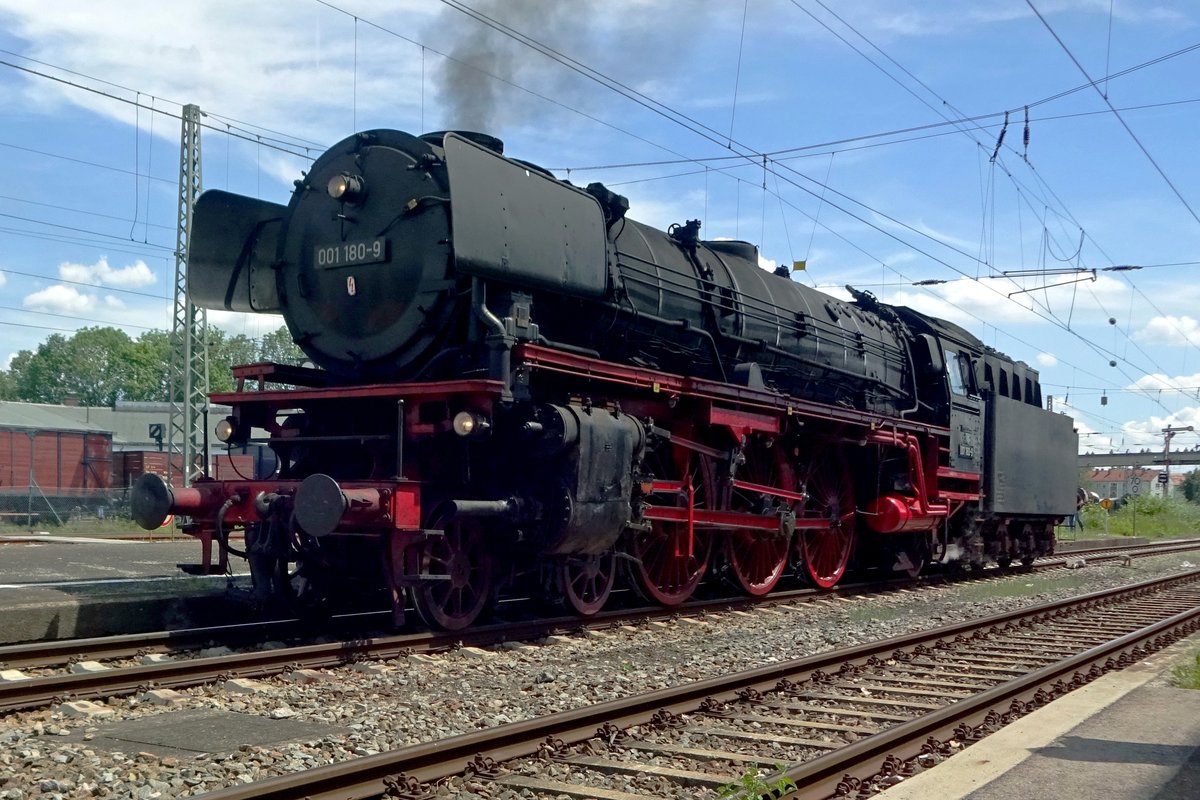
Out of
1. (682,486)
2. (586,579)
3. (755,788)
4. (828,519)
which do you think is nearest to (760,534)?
(828,519)

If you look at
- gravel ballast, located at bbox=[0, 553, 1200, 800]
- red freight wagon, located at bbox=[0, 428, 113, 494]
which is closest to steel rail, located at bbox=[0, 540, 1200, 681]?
gravel ballast, located at bbox=[0, 553, 1200, 800]

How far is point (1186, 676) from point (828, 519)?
6.30 m

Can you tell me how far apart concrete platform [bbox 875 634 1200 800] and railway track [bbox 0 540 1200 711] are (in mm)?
4209

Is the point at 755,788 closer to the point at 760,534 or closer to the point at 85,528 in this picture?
the point at 760,534

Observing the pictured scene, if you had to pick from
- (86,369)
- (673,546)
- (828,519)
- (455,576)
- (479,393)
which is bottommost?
(455,576)

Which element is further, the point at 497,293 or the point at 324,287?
the point at 324,287

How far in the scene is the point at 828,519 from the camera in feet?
45.8

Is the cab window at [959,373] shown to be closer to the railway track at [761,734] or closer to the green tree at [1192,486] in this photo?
the railway track at [761,734]

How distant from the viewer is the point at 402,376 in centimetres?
909

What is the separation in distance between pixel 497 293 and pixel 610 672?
120 inches

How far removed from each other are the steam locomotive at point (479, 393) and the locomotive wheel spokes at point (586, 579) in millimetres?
32

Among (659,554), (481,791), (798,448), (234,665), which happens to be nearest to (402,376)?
(234,665)

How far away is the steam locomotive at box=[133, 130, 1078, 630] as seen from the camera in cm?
848

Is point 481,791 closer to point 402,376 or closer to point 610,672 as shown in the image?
point 610,672
